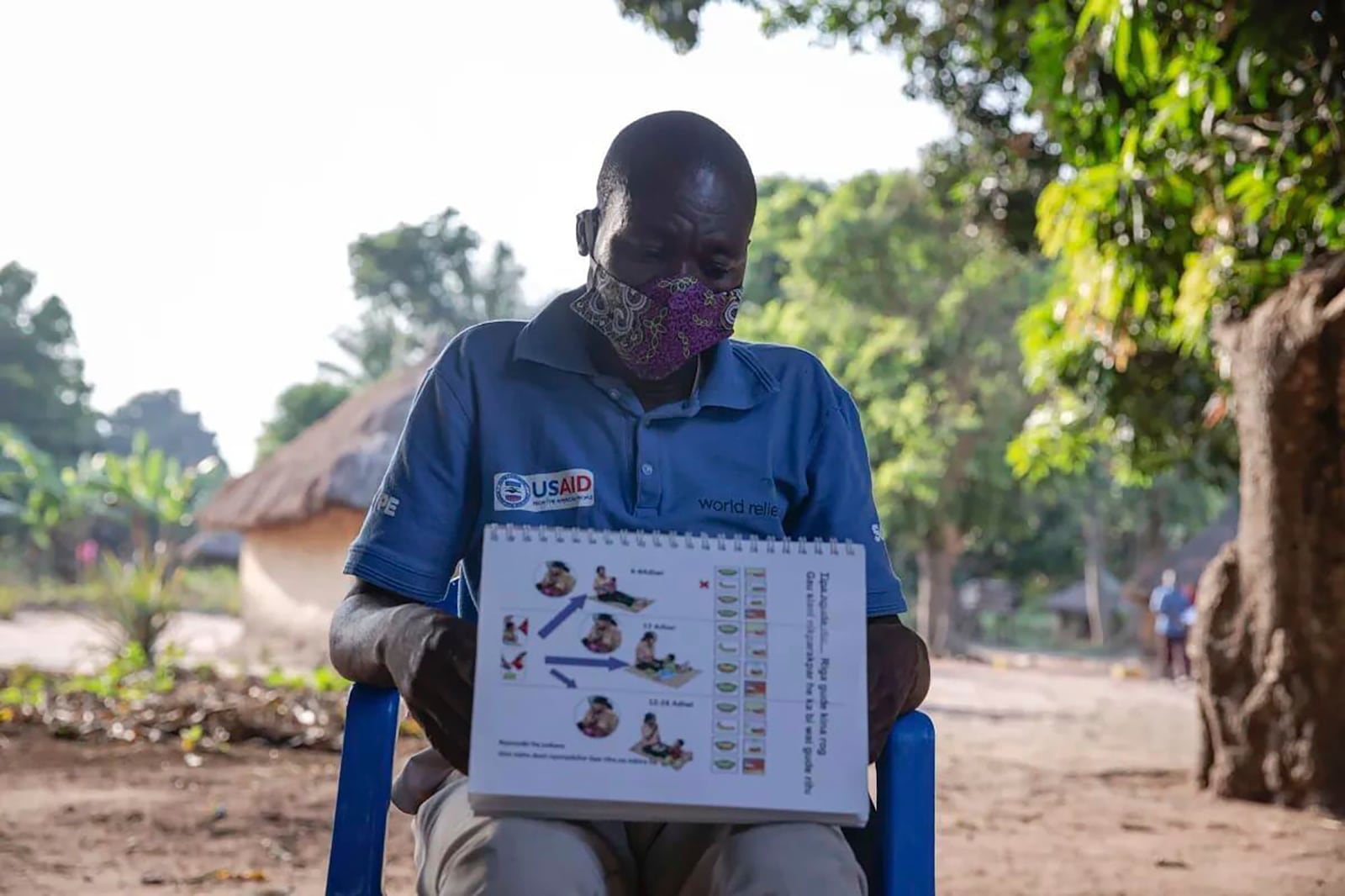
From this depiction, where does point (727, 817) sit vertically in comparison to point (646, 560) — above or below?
below

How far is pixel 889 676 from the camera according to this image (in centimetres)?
159

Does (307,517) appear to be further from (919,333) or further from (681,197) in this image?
(681,197)

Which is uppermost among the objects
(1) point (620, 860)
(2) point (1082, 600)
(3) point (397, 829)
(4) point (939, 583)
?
(2) point (1082, 600)

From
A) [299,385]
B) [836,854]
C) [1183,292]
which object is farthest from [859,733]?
[299,385]

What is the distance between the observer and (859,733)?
1.45 metres

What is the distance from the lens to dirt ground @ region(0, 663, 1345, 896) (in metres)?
4.19

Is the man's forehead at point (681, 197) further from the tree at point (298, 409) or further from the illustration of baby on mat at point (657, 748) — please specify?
the tree at point (298, 409)

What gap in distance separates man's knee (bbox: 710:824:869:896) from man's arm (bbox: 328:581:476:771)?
0.32 meters

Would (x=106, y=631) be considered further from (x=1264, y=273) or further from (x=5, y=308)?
(x=5, y=308)

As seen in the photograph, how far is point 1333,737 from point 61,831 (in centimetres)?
490

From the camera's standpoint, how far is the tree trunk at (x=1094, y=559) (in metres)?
29.4

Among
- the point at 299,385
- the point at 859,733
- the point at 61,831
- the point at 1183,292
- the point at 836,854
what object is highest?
the point at 299,385

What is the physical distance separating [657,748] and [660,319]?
61cm

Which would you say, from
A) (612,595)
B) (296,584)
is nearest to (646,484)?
(612,595)
